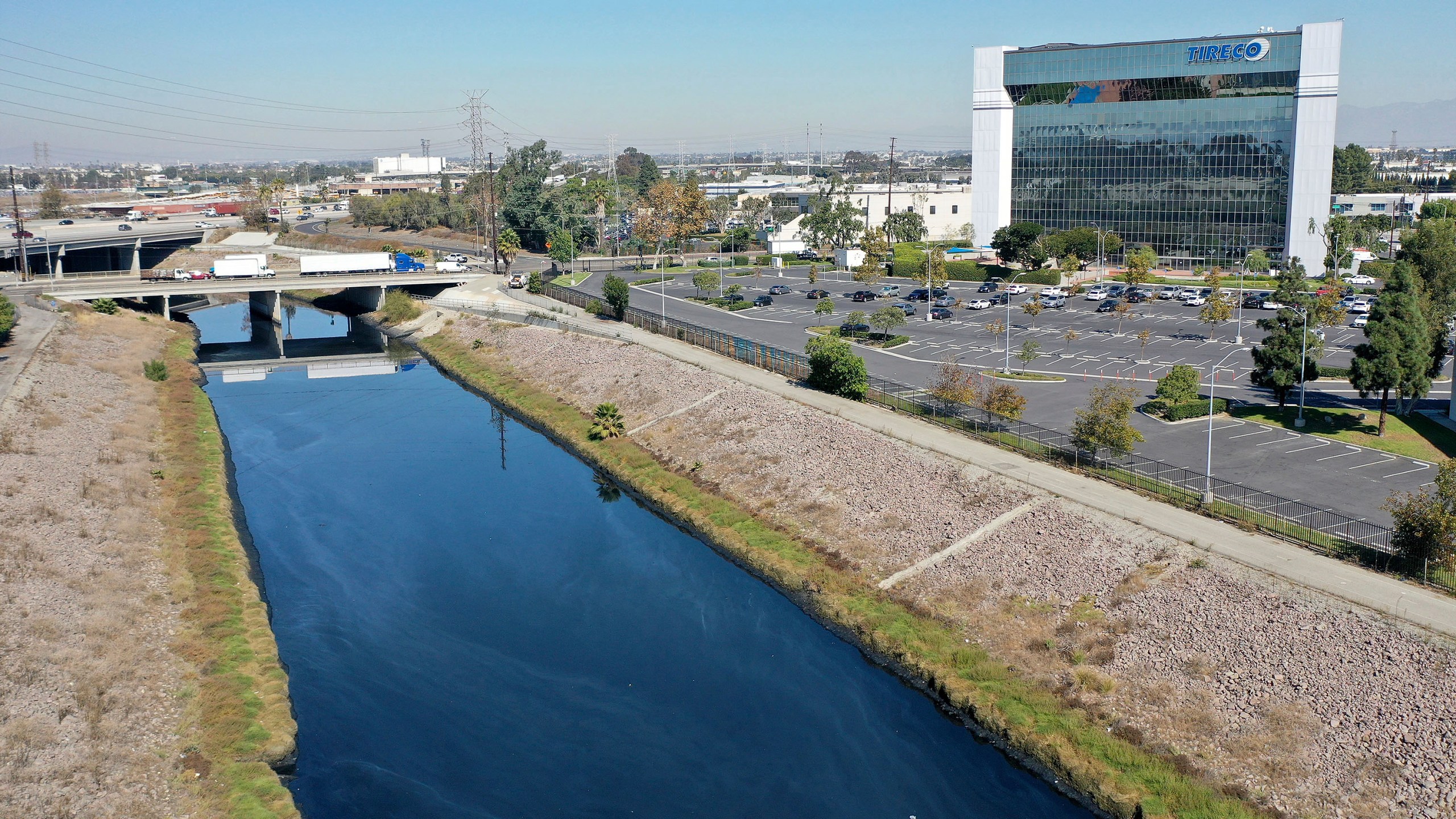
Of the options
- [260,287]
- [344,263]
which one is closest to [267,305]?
[260,287]

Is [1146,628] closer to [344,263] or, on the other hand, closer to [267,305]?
[344,263]

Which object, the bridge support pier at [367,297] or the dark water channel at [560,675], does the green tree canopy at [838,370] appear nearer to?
the dark water channel at [560,675]

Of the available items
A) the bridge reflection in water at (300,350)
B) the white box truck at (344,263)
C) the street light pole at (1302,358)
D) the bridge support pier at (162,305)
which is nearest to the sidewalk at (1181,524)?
the street light pole at (1302,358)

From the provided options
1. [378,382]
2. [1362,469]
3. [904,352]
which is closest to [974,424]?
[1362,469]

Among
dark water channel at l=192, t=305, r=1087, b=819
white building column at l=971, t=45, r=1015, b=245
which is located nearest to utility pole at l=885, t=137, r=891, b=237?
white building column at l=971, t=45, r=1015, b=245

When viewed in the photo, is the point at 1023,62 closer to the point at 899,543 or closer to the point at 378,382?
the point at 378,382

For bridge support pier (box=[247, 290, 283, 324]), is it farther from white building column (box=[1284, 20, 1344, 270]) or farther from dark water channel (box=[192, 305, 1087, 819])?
white building column (box=[1284, 20, 1344, 270])
